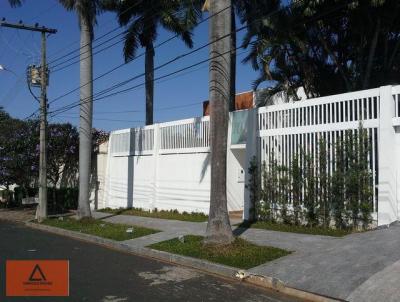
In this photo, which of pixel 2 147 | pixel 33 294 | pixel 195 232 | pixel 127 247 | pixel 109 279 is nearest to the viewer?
pixel 33 294

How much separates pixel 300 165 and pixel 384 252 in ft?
17.8

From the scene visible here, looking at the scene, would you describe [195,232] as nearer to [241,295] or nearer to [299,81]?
[241,295]

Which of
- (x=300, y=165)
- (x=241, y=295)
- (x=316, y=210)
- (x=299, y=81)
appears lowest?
(x=241, y=295)

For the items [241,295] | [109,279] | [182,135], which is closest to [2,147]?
[182,135]

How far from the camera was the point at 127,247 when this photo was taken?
46.6ft

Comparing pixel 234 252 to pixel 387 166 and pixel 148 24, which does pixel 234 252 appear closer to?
pixel 387 166

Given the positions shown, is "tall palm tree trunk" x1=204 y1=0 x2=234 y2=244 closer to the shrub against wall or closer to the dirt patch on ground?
the dirt patch on ground

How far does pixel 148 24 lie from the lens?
2656 cm

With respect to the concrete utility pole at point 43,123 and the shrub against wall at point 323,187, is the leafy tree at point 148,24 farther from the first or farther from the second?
the shrub against wall at point 323,187

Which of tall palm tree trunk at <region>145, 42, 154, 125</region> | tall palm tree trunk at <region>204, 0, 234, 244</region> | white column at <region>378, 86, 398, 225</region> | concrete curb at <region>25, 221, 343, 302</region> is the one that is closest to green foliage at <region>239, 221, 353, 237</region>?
white column at <region>378, 86, 398, 225</region>

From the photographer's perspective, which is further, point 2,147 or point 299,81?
point 2,147

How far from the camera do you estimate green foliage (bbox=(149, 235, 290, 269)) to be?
1084 cm

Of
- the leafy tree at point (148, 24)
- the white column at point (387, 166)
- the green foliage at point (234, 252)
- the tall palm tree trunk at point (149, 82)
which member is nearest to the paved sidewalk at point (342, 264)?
the green foliage at point (234, 252)

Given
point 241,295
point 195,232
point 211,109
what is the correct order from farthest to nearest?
point 195,232, point 211,109, point 241,295
